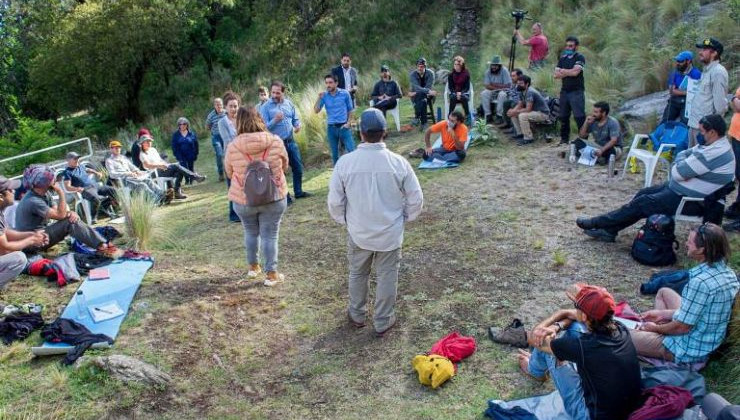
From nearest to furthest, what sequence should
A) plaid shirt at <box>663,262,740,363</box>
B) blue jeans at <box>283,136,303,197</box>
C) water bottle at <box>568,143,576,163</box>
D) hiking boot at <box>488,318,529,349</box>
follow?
1. plaid shirt at <box>663,262,740,363</box>
2. hiking boot at <box>488,318,529,349</box>
3. blue jeans at <box>283,136,303,197</box>
4. water bottle at <box>568,143,576,163</box>

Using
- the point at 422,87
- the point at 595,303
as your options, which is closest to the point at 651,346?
the point at 595,303

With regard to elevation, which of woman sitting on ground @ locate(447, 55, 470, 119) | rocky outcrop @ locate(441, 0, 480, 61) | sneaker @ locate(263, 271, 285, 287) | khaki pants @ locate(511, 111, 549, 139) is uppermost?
rocky outcrop @ locate(441, 0, 480, 61)

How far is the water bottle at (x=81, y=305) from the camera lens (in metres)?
4.68

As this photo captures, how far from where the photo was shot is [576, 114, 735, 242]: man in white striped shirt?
16.5 ft

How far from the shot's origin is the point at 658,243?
4953 millimetres

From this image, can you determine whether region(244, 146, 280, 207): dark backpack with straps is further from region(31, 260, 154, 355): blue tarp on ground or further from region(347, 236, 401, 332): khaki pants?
region(31, 260, 154, 355): blue tarp on ground

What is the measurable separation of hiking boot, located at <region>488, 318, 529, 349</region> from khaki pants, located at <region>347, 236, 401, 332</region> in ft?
2.40

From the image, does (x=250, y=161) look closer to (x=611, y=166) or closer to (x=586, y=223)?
(x=586, y=223)

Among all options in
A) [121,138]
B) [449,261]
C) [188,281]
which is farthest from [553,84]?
[121,138]

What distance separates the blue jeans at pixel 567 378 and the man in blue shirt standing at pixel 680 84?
4607mm

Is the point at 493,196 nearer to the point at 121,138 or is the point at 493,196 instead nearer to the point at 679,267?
the point at 679,267

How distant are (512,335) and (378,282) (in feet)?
3.18

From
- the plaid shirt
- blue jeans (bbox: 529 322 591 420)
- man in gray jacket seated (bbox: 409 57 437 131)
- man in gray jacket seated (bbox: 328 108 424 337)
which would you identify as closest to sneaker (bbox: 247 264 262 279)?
man in gray jacket seated (bbox: 328 108 424 337)

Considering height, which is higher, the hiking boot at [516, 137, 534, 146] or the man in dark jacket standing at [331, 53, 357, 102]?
the man in dark jacket standing at [331, 53, 357, 102]
